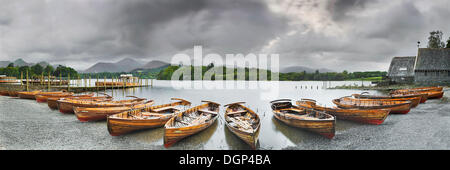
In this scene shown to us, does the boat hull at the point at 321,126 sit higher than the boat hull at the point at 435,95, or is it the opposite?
the boat hull at the point at 435,95

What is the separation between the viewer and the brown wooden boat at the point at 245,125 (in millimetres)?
7047

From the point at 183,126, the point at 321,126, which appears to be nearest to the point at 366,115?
the point at 321,126

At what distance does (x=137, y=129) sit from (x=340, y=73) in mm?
89656

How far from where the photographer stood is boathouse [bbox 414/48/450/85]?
26.4m

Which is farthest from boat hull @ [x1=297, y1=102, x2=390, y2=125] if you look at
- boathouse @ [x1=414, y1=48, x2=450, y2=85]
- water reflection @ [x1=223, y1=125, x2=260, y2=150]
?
boathouse @ [x1=414, y1=48, x2=450, y2=85]

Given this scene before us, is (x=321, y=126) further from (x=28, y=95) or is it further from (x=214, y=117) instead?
(x=28, y=95)

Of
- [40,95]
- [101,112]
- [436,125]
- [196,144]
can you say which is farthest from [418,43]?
[40,95]

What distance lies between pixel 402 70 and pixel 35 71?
365 ft

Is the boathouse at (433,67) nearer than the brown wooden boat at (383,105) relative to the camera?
No

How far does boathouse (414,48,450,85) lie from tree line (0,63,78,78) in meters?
76.9

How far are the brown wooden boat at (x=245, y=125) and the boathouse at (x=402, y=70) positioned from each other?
33774mm

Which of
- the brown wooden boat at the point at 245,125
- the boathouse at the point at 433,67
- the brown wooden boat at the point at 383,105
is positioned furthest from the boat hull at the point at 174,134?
the boathouse at the point at 433,67

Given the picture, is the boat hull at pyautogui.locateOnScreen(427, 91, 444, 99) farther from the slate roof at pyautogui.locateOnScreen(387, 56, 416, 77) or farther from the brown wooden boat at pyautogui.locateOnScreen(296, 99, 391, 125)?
the slate roof at pyautogui.locateOnScreen(387, 56, 416, 77)

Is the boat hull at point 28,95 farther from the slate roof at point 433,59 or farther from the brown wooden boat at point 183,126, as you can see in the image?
the slate roof at point 433,59
